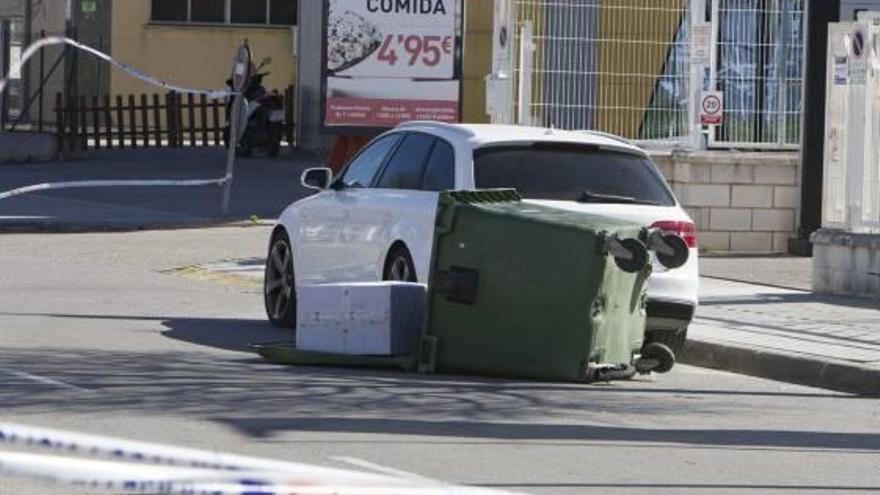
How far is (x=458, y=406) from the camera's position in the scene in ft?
34.6

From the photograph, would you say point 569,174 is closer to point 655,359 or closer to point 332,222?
point 655,359

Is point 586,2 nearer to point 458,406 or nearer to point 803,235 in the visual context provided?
point 803,235

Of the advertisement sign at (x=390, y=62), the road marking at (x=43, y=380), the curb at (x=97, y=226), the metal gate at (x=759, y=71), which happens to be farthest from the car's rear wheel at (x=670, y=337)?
the curb at (x=97, y=226)

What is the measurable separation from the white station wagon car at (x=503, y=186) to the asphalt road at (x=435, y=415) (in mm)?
746

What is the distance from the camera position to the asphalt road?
28.4 ft

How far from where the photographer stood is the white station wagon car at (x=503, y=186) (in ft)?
41.0

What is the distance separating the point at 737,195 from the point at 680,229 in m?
8.07

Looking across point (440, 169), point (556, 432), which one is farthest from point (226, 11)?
point (556, 432)

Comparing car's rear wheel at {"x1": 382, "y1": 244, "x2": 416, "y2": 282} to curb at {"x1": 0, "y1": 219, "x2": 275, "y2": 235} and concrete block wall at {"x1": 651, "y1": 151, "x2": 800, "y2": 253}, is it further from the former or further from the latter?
curb at {"x1": 0, "y1": 219, "x2": 275, "y2": 235}

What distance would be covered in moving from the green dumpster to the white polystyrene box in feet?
0.53

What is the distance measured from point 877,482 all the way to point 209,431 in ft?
10.3

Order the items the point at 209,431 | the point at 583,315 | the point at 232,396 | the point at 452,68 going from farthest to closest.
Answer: the point at 452,68
the point at 583,315
the point at 232,396
the point at 209,431

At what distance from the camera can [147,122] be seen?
1378 inches

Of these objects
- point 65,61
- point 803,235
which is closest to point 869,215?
point 803,235
